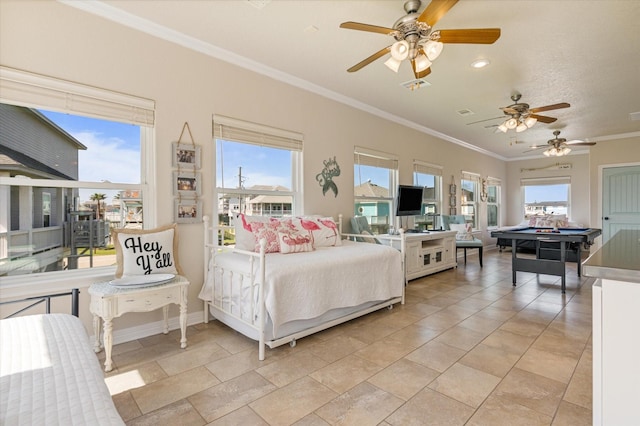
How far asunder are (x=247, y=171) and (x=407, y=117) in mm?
3116

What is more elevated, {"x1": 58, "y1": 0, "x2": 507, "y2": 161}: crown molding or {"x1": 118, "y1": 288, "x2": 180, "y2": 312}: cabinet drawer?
{"x1": 58, "y1": 0, "x2": 507, "y2": 161}: crown molding

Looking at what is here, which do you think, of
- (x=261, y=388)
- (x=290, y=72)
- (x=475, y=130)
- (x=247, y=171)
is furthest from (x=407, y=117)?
(x=261, y=388)

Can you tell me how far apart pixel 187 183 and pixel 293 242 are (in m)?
1.13

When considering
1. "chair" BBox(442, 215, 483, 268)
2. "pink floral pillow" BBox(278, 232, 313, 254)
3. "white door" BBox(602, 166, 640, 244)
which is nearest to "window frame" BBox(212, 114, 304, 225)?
"pink floral pillow" BBox(278, 232, 313, 254)

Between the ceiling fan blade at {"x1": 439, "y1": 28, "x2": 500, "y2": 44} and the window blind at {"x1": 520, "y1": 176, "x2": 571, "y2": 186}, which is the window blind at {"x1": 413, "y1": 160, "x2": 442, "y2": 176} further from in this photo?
the window blind at {"x1": 520, "y1": 176, "x2": 571, "y2": 186}

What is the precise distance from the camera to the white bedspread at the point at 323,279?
2.33 meters

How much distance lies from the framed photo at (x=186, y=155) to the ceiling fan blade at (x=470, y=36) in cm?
226

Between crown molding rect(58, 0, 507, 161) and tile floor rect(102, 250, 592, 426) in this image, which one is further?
crown molding rect(58, 0, 507, 161)

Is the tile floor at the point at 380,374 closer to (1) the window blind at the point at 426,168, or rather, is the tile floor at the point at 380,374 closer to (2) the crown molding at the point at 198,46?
(2) the crown molding at the point at 198,46

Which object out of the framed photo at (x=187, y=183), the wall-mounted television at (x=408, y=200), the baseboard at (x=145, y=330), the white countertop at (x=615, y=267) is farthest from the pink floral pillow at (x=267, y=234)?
the wall-mounted television at (x=408, y=200)

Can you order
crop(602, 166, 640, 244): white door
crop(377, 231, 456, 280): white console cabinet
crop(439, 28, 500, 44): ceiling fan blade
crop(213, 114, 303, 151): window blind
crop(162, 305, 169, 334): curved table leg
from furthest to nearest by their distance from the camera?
crop(602, 166, 640, 244): white door, crop(377, 231, 456, 280): white console cabinet, crop(213, 114, 303, 151): window blind, crop(162, 305, 169, 334): curved table leg, crop(439, 28, 500, 44): ceiling fan blade

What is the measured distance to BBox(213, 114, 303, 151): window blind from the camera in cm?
313

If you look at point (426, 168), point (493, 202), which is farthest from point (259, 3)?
point (493, 202)

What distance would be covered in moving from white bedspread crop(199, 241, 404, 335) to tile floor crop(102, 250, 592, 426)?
281mm
